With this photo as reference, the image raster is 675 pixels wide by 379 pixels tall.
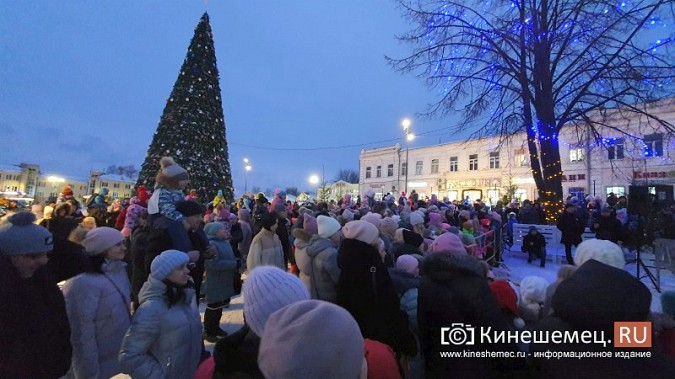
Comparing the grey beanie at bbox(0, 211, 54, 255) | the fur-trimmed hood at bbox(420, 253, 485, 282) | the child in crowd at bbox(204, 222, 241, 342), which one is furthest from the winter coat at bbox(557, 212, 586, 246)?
the grey beanie at bbox(0, 211, 54, 255)

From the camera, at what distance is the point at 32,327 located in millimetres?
2166

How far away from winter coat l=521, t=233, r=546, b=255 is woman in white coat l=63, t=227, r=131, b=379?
10654mm

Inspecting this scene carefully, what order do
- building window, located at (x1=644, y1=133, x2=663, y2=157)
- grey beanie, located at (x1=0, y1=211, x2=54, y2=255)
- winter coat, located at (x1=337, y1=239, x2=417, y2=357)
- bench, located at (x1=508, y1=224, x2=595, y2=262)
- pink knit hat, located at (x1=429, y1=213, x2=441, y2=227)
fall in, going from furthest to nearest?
building window, located at (x1=644, y1=133, x2=663, y2=157), bench, located at (x1=508, y1=224, x2=595, y2=262), pink knit hat, located at (x1=429, y1=213, x2=441, y2=227), winter coat, located at (x1=337, y1=239, x2=417, y2=357), grey beanie, located at (x1=0, y1=211, x2=54, y2=255)

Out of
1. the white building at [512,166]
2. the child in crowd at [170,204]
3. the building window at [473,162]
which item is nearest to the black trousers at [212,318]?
the child in crowd at [170,204]

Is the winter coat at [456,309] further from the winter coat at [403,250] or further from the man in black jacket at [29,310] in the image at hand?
the man in black jacket at [29,310]

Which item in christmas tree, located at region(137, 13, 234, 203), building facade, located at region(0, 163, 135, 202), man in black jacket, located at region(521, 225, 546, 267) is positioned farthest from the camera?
building facade, located at region(0, 163, 135, 202)

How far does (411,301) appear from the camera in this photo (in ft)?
10.8

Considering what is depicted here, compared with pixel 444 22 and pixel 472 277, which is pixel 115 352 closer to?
pixel 472 277

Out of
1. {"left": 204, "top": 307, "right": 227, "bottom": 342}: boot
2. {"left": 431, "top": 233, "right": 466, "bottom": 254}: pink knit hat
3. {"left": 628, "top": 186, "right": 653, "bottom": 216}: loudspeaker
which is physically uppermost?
{"left": 628, "top": 186, "right": 653, "bottom": 216}: loudspeaker

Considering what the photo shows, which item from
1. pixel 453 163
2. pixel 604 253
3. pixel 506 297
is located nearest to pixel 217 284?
pixel 506 297

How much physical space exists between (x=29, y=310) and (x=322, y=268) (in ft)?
7.20

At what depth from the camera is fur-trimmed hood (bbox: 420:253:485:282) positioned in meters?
2.59

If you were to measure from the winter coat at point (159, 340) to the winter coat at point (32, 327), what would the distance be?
1.24ft

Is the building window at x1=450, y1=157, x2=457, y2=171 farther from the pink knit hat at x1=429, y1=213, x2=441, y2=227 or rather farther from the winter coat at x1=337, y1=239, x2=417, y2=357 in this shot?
the winter coat at x1=337, y1=239, x2=417, y2=357
